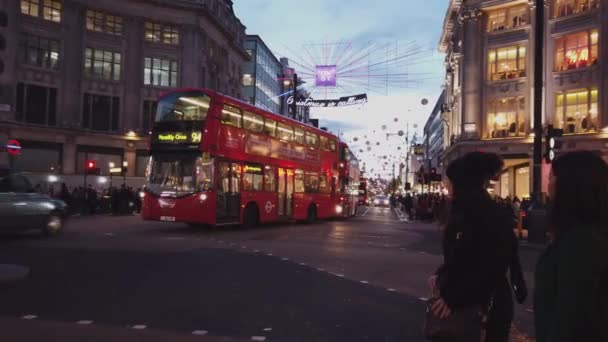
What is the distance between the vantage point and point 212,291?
8.20 metres

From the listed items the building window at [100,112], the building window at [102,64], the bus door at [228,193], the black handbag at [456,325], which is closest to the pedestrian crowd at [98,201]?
the bus door at [228,193]

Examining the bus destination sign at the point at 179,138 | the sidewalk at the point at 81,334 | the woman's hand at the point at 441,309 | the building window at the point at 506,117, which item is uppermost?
the building window at the point at 506,117

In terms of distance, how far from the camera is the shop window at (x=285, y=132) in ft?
71.8

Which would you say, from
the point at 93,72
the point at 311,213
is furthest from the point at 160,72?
the point at 311,213

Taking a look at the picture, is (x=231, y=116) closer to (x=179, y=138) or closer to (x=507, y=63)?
(x=179, y=138)

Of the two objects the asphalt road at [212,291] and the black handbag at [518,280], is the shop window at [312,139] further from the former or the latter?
the black handbag at [518,280]

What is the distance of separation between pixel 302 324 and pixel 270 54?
77.4m

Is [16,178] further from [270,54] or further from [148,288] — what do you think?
[270,54]

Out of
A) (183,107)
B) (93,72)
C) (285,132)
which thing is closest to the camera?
(183,107)

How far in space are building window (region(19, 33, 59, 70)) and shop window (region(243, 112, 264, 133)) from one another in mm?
30076

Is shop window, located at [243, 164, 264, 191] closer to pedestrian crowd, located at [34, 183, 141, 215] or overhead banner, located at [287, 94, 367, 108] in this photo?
pedestrian crowd, located at [34, 183, 141, 215]

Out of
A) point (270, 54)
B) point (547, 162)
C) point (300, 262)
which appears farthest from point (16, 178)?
point (270, 54)

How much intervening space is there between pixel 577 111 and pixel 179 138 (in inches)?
1072

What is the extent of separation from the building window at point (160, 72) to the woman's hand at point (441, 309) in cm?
4824
